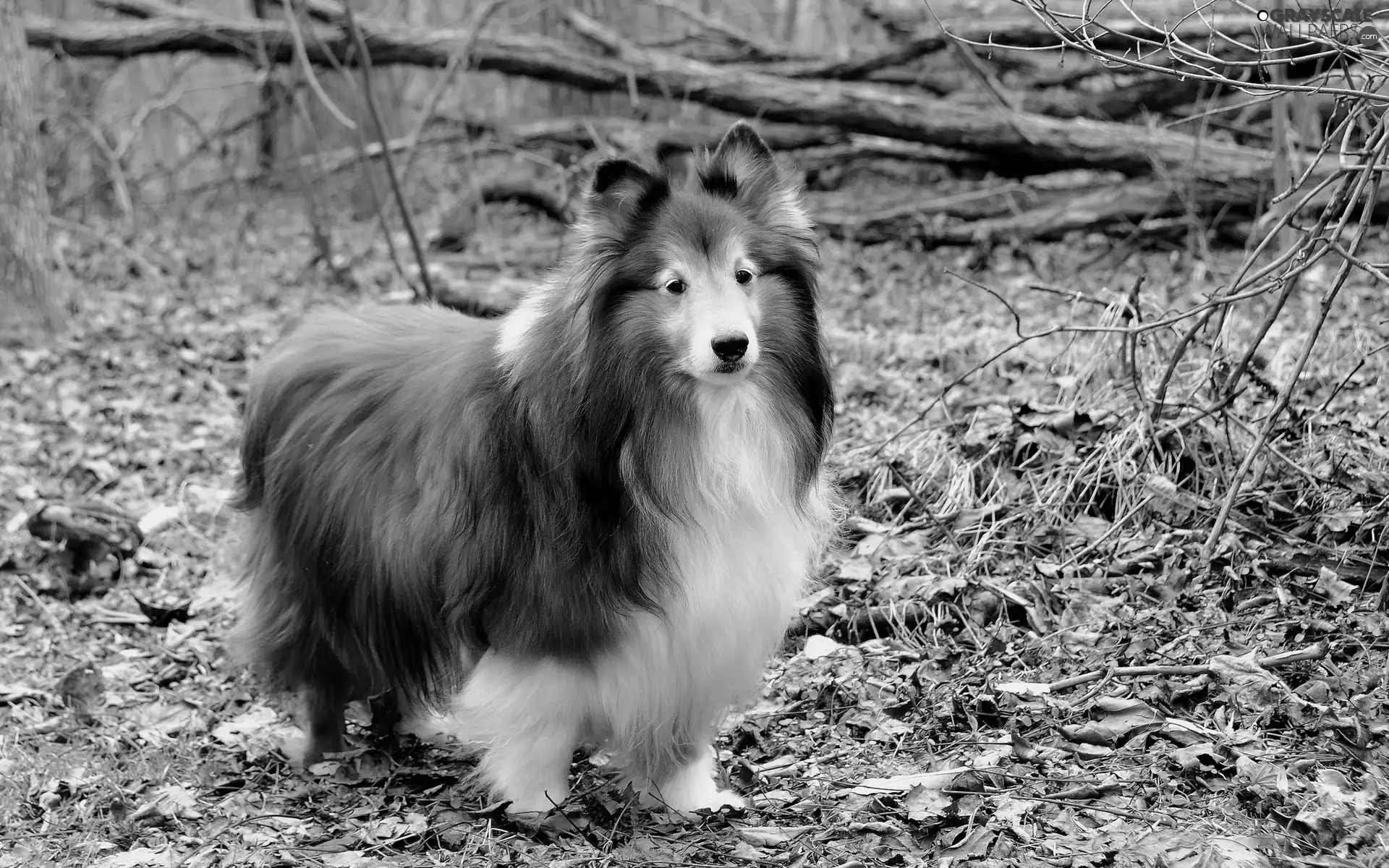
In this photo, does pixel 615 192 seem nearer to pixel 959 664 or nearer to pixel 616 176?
pixel 616 176

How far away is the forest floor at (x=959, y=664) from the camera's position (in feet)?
11.5

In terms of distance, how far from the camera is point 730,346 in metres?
3.42

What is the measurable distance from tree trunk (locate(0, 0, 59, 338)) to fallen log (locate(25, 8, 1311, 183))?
191 centimetres

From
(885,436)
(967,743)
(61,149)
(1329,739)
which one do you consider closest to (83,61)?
(61,149)

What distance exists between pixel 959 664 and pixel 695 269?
177 cm

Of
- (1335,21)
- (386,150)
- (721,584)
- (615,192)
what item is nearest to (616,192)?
(615,192)

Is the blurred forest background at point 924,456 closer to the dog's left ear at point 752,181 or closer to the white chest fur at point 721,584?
the white chest fur at point 721,584

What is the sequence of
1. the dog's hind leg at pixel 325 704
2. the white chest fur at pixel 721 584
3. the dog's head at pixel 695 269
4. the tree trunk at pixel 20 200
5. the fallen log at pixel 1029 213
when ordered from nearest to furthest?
the dog's head at pixel 695 269 < the white chest fur at pixel 721 584 < the dog's hind leg at pixel 325 704 < the tree trunk at pixel 20 200 < the fallen log at pixel 1029 213

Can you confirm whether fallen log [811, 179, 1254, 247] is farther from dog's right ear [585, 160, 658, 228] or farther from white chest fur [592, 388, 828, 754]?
dog's right ear [585, 160, 658, 228]

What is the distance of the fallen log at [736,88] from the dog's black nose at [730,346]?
599cm

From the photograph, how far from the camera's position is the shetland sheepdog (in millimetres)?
3582

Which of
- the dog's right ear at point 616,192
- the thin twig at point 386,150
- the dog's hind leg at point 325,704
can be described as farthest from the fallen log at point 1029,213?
the dog's hind leg at point 325,704

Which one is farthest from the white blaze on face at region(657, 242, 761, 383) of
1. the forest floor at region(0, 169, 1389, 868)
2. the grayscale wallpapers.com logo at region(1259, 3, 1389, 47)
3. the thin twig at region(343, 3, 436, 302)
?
the thin twig at region(343, 3, 436, 302)

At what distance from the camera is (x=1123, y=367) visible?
213 inches
